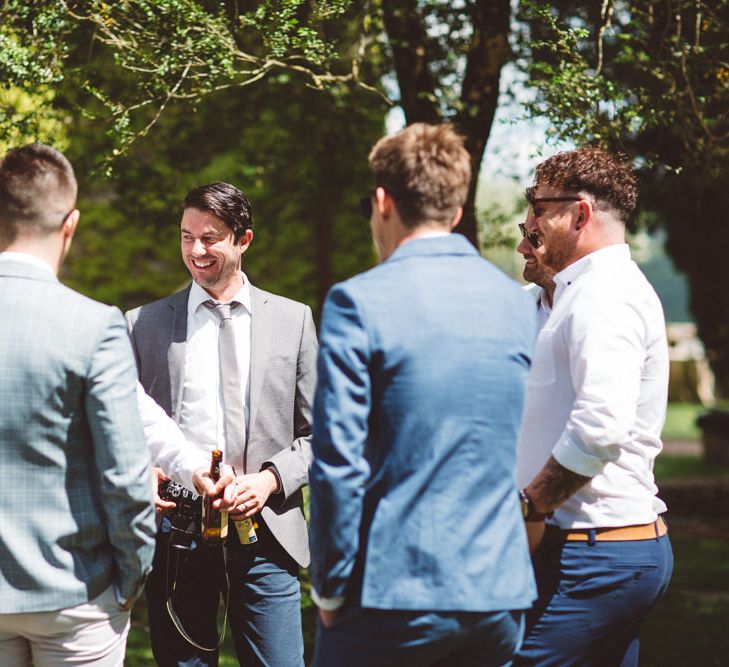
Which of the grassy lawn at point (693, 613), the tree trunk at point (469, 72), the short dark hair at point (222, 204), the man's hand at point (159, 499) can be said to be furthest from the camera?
the tree trunk at point (469, 72)

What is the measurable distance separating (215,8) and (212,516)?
10.0 ft

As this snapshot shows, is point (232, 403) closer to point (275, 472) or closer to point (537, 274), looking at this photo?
point (275, 472)

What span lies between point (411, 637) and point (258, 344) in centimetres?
167

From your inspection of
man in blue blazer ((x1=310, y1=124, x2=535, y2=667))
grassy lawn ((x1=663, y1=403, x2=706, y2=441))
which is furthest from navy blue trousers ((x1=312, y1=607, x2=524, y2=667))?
grassy lawn ((x1=663, y1=403, x2=706, y2=441))

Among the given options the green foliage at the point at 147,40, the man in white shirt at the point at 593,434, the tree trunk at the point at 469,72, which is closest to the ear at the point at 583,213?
the man in white shirt at the point at 593,434

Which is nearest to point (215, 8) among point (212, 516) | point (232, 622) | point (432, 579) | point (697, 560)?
point (212, 516)

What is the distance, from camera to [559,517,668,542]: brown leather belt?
3111 mm

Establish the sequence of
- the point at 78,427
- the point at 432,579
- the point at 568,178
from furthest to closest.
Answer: the point at 568,178 → the point at 78,427 → the point at 432,579

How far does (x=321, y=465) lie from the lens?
247 centimetres

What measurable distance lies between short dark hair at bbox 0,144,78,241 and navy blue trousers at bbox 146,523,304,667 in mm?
1578

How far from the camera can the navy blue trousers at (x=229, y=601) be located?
12.2ft

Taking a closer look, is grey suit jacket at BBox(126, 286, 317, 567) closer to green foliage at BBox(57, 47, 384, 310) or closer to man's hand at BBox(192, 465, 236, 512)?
man's hand at BBox(192, 465, 236, 512)

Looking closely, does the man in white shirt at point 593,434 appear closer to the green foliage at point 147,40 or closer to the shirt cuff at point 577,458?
the shirt cuff at point 577,458

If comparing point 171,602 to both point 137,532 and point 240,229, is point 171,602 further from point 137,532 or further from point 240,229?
point 240,229
